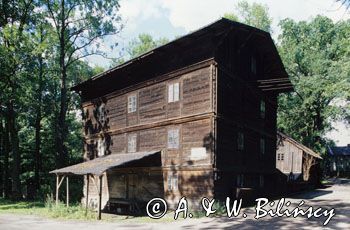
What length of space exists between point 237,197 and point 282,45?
3332 centimetres

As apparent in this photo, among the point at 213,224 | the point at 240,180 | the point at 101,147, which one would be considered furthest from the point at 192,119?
the point at 101,147

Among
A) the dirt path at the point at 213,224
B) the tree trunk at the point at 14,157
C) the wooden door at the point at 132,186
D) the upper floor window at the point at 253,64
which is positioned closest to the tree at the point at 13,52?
the tree trunk at the point at 14,157

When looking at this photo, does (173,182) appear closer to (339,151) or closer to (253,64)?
(253,64)

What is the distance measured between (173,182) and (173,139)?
2.55 m

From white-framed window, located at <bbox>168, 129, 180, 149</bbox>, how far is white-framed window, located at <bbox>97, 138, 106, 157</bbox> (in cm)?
822

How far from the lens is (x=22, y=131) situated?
42.2 meters

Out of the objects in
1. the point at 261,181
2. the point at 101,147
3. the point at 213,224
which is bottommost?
the point at 213,224

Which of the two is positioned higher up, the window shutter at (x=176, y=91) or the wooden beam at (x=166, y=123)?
the window shutter at (x=176, y=91)

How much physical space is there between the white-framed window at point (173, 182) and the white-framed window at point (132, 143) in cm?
436

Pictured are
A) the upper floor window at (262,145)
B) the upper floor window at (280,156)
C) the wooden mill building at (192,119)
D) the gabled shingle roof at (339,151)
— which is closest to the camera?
the wooden mill building at (192,119)

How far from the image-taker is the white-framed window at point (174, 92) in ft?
71.0

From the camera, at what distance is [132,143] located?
24953 millimetres

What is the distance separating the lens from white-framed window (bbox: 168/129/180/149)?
21.3 metres

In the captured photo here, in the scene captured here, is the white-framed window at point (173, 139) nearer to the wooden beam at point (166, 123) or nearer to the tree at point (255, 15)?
the wooden beam at point (166, 123)
